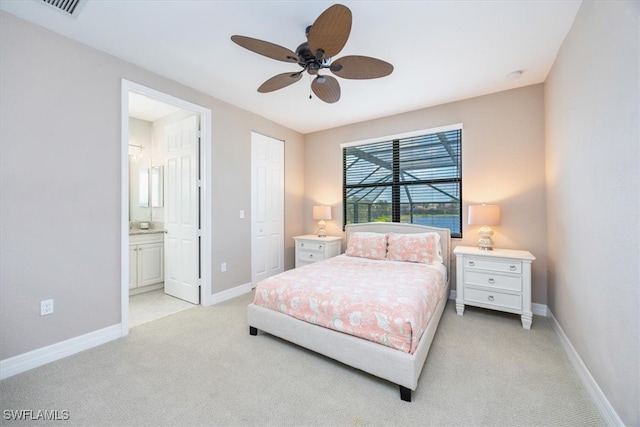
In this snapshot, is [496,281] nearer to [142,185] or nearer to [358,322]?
[358,322]

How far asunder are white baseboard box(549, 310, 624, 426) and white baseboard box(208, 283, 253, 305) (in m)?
3.59

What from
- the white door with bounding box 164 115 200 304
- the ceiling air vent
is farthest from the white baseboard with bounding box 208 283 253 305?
the ceiling air vent

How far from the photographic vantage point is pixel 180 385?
1828 millimetres

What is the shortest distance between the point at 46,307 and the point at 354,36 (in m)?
3.42

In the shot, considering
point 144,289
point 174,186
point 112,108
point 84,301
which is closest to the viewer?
point 84,301

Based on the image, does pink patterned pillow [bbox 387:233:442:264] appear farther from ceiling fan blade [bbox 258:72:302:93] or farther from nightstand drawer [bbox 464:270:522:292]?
ceiling fan blade [bbox 258:72:302:93]

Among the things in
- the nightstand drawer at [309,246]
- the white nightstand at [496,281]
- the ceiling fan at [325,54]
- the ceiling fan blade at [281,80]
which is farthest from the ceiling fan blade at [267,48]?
the nightstand drawer at [309,246]

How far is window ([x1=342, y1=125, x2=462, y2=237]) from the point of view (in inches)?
143

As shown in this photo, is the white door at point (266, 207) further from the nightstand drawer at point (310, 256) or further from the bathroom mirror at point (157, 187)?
the bathroom mirror at point (157, 187)

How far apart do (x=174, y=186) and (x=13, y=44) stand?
1.96m

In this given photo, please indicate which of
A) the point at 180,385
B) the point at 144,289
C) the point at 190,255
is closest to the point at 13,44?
the point at 190,255

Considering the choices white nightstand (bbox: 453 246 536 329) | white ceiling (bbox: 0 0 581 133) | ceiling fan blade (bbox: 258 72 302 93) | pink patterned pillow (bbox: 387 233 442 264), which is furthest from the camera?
pink patterned pillow (bbox: 387 233 442 264)

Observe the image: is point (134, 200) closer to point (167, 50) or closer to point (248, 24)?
point (167, 50)

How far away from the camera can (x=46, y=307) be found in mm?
2123
